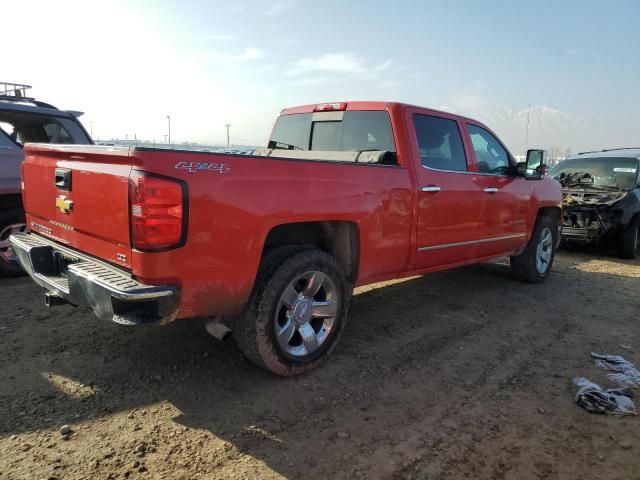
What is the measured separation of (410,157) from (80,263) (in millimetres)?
2633

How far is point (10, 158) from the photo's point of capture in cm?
527

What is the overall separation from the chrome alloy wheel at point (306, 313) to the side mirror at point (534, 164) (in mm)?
3168

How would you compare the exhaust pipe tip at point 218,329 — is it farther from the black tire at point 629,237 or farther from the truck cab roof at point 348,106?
the black tire at point 629,237

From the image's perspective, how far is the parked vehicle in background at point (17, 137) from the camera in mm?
5246

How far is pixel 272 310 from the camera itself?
3100 millimetres

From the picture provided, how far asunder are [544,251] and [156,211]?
552 cm

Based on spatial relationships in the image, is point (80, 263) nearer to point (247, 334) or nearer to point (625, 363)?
point (247, 334)

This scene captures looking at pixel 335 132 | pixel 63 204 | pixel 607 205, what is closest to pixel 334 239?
pixel 335 132

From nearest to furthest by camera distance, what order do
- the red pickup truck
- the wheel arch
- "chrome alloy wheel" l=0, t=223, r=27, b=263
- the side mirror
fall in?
the red pickup truck, the wheel arch, "chrome alloy wheel" l=0, t=223, r=27, b=263, the side mirror

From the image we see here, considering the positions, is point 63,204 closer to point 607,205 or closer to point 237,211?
point 237,211

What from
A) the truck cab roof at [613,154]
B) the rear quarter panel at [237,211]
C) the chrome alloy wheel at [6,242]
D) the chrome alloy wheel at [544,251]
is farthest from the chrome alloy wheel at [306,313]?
the truck cab roof at [613,154]

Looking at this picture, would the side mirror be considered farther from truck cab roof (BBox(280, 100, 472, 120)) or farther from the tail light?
the tail light

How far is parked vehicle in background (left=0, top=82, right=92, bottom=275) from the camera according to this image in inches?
207

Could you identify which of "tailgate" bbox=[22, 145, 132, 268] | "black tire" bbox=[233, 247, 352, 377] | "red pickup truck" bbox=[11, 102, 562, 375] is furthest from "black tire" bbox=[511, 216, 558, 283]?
"tailgate" bbox=[22, 145, 132, 268]
